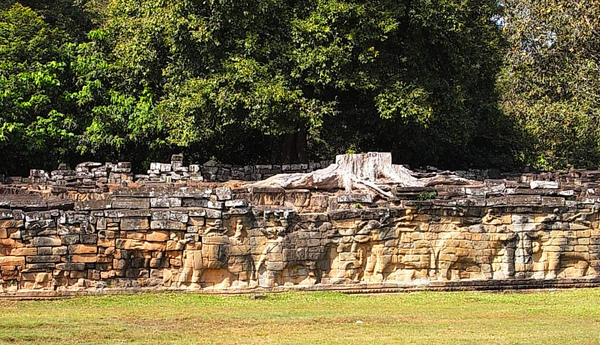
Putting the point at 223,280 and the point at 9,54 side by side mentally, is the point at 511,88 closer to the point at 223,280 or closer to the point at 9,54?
the point at 9,54

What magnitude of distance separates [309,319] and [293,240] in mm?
2840

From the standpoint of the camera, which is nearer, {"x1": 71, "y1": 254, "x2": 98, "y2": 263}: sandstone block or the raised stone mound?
{"x1": 71, "y1": 254, "x2": 98, "y2": 263}: sandstone block

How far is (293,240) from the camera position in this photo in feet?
52.5

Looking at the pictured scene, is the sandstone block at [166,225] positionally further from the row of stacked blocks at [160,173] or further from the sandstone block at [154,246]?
the row of stacked blocks at [160,173]

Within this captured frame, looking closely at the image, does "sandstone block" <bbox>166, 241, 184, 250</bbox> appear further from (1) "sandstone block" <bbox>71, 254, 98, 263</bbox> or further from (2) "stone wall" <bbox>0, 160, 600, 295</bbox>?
(1) "sandstone block" <bbox>71, 254, 98, 263</bbox>

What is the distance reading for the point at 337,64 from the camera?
92.8 feet

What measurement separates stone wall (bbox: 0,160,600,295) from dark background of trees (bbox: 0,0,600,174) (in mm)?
11534

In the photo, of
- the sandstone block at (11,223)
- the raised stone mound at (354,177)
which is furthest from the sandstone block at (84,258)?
the raised stone mound at (354,177)

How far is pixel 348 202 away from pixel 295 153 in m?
17.1

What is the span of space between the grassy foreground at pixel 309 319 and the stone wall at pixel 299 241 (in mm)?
500

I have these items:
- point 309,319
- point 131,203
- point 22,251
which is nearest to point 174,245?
point 131,203

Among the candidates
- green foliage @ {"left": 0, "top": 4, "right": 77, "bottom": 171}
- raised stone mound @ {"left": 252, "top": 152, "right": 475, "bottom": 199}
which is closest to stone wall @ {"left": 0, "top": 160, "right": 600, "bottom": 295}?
raised stone mound @ {"left": 252, "top": 152, "right": 475, "bottom": 199}

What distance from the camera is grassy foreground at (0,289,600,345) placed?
39.1 ft

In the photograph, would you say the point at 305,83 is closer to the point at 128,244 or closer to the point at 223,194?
the point at 223,194
